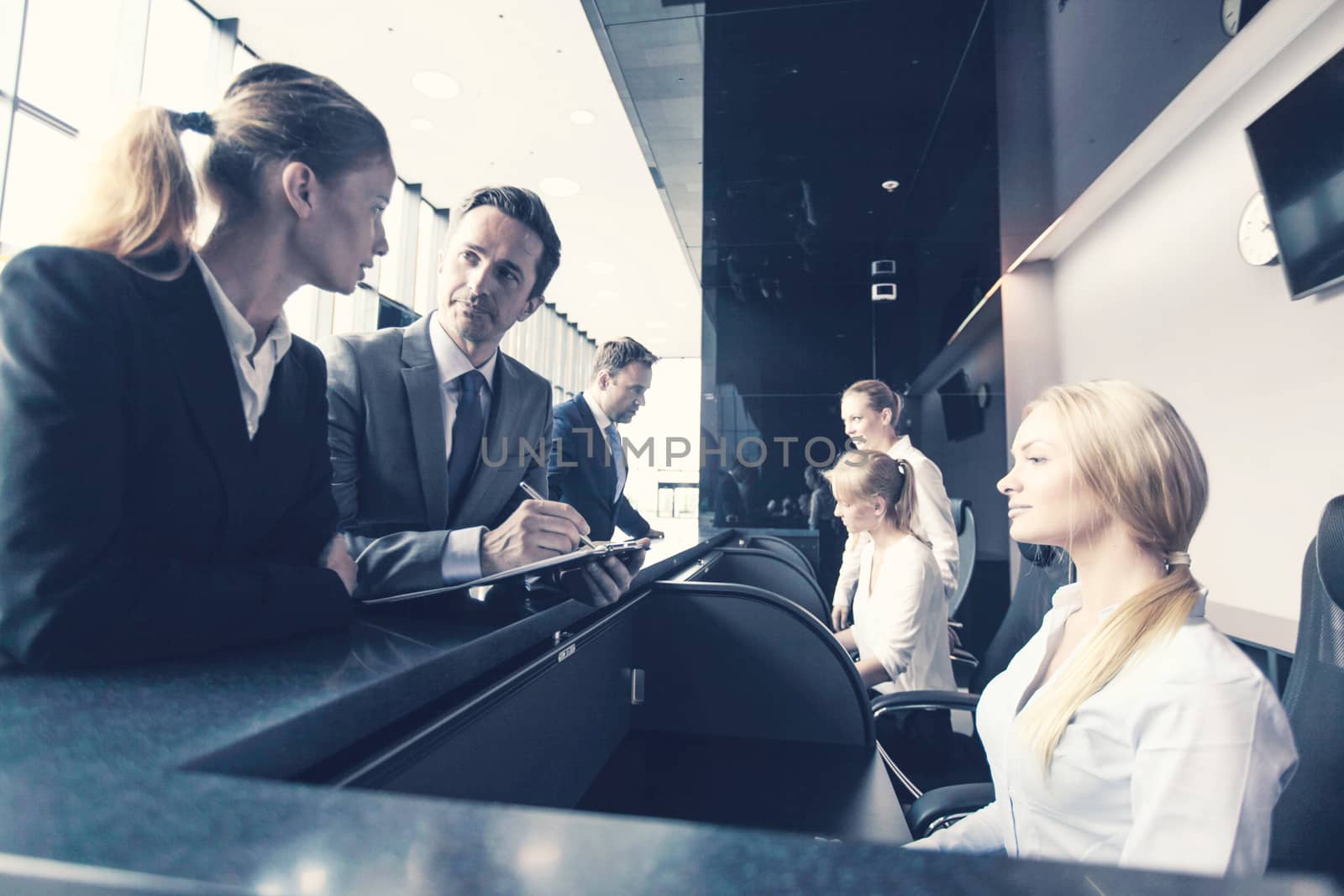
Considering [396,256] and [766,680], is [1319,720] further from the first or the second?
[396,256]

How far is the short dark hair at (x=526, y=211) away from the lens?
5.28 feet

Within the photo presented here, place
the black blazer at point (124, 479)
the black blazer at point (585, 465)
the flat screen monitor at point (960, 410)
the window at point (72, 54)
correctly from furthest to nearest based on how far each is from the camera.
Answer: the flat screen monitor at point (960, 410)
the window at point (72, 54)
the black blazer at point (585, 465)
the black blazer at point (124, 479)

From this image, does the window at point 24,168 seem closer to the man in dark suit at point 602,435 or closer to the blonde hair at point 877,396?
the man in dark suit at point 602,435

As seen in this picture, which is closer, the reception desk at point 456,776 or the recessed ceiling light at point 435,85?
the reception desk at point 456,776

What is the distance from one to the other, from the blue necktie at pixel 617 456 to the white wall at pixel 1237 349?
2.84 meters

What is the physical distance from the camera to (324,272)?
3.23 feet

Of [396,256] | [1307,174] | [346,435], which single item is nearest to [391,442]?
[346,435]

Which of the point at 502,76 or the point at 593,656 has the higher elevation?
the point at 502,76

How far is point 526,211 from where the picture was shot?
5.31ft

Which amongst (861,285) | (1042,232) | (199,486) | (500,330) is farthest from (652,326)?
(199,486)

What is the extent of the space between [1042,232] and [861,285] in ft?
5.89

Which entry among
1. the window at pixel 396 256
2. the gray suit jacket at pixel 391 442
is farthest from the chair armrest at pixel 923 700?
the window at pixel 396 256

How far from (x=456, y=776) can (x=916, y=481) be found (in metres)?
2.66

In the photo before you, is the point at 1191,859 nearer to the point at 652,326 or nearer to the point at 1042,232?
the point at 1042,232
